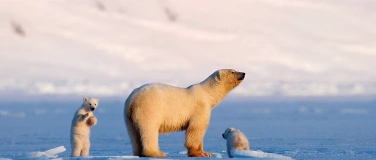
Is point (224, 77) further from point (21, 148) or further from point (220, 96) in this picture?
point (21, 148)

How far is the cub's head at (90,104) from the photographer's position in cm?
1080

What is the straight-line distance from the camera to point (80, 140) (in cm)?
1086

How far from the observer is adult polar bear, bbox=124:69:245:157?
10.0 m

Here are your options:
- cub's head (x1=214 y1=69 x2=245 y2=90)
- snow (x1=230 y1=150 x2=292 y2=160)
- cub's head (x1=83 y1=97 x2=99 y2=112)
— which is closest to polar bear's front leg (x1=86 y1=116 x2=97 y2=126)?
cub's head (x1=83 y1=97 x2=99 y2=112)

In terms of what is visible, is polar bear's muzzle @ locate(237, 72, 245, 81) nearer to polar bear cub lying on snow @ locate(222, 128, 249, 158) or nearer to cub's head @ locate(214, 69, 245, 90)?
cub's head @ locate(214, 69, 245, 90)

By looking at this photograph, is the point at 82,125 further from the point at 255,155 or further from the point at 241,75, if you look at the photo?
the point at 255,155

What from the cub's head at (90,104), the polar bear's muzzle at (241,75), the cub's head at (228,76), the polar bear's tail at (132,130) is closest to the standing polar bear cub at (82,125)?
the cub's head at (90,104)

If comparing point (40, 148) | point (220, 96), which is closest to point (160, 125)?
point (220, 96)

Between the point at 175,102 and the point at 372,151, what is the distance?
553 centimetres

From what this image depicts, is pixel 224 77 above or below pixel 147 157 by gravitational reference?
above

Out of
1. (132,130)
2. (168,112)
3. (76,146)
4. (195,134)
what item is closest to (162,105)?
(168,112)

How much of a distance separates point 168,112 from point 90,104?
A: 132 centimetres

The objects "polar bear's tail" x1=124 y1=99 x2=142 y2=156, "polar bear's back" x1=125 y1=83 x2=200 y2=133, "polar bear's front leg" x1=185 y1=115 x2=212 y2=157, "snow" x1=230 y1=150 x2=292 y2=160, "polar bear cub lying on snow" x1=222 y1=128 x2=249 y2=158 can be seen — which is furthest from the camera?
"polar bear cub lying on snow" x1=222 y1=128 x2=249 y2=158

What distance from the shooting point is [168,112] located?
402 inches
